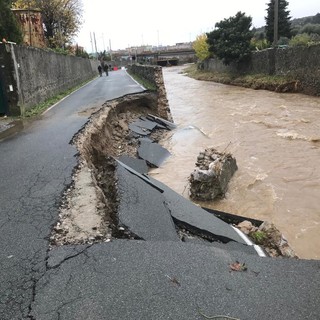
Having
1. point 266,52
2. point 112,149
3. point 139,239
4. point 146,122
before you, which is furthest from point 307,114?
point 139,239

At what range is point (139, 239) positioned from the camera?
14.0ft

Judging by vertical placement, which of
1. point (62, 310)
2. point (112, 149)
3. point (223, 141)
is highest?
point (62, 310)

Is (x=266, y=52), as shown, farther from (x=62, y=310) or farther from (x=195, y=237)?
(x=62, y=310)

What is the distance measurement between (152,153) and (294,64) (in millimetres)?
20729

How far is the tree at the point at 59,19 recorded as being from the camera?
43.3 metres

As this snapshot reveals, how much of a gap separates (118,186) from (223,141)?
29.8ft

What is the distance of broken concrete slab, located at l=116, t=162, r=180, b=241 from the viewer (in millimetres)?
4508

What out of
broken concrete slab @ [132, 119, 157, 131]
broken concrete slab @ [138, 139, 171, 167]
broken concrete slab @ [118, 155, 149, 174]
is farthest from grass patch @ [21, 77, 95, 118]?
broken concrete slab @ [118, 155, 149, 174]

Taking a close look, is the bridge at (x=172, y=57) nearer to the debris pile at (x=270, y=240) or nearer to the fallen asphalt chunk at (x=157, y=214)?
the fallen asphalt chunk at (x=157, y=214)

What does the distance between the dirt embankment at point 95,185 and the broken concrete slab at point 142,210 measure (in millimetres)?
145

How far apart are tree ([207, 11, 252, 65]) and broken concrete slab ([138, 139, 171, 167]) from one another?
26.8 metres

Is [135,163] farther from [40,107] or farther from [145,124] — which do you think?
[40,107]

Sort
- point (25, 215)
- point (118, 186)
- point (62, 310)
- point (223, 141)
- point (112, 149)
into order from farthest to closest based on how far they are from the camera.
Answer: point (223, 141) < point (112, 149) < point (118, 186) < point (25, 215) < point (62, 310)

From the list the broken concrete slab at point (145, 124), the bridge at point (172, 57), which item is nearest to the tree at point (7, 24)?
the broken concrete slab at point (145, 124)
